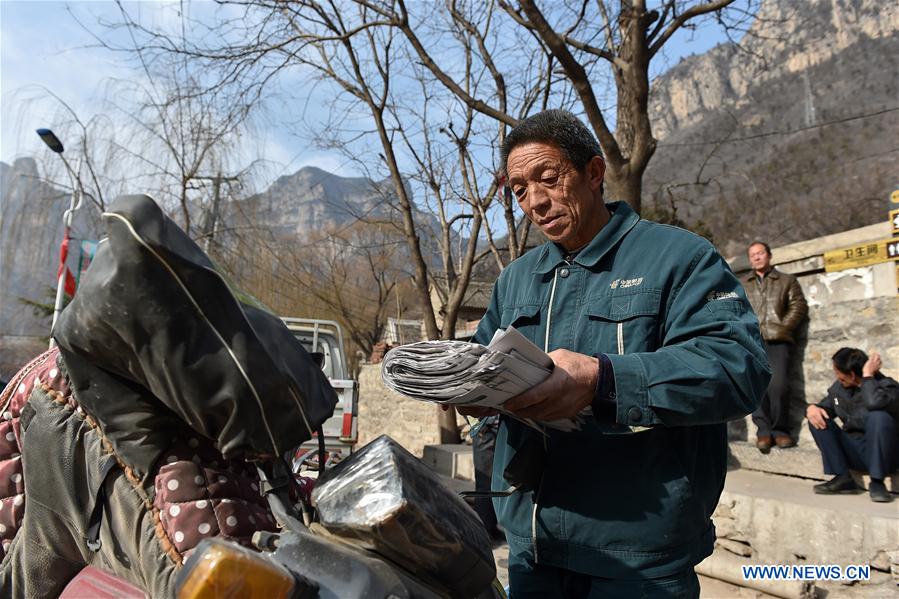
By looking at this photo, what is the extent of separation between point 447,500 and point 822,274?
6163 mm

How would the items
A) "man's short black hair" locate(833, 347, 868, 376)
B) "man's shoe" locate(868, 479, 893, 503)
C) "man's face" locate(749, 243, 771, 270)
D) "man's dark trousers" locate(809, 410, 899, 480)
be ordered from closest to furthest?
"man's shoe" locate(868, 479, 893, 503) → "man's dark trousers" locate(809, 410, 899, 480) → "man's short black hair" locate(833, 347, 868, 376) → "man's face" locate(749, 243, 771, 270)

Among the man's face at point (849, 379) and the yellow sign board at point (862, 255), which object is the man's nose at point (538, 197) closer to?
the man's face at point (849, 379)

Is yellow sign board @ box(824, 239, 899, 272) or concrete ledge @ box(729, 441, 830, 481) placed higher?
yellow sign board @ box(824, 239, 899, 272)

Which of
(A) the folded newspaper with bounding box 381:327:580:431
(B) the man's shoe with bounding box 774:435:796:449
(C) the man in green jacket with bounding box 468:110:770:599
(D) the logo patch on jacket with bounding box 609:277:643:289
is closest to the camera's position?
(A) the folded newspaper with bounding box 381:327:580:431

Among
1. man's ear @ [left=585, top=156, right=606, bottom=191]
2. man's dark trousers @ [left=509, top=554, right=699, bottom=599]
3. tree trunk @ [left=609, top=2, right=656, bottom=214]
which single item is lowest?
man's dark trousers @ [left=509, top=554, right=699, bottom=599]

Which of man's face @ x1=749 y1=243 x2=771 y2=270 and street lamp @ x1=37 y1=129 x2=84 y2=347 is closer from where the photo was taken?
man's face @ x1=749 y1=243 x2=771 y2=270

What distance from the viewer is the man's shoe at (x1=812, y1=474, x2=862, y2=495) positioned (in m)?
4.94

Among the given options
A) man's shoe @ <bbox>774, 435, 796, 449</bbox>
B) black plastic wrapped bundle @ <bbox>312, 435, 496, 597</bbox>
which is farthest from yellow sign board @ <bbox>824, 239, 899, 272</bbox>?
black plastic wrapped bundle @ <bbox>312, 435, 496, 597</bbox>

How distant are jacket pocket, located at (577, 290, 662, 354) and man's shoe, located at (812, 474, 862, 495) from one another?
4.42 m

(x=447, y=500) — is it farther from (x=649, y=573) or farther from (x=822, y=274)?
(x=822, y=274)

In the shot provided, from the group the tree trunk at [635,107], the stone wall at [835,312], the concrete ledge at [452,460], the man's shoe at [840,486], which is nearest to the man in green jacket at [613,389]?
the man's shoe at [840,486]

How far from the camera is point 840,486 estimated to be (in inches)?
194

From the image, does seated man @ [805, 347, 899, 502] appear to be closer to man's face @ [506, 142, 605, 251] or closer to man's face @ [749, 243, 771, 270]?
man's face @ [749, 243, 771, 270]

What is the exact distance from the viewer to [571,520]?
5.04 ft
